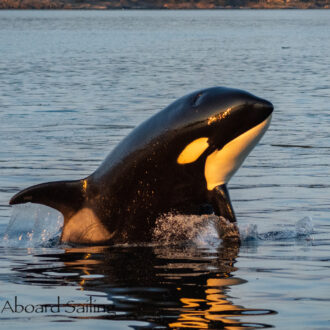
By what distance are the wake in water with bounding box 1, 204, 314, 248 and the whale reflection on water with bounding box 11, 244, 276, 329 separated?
0.52ft

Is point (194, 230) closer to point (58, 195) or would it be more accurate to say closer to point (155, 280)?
point (155, 280)

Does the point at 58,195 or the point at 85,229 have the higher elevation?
the point at 58,195

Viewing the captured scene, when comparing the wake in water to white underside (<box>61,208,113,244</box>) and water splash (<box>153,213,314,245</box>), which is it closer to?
water splash (<box>153,213,314,245</box>)

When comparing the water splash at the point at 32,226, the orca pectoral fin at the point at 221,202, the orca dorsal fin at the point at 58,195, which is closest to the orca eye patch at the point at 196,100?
the orca pectoral fin at the point at 221,202

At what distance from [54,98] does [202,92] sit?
70.8 feet

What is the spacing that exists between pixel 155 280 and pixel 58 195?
4.72 feet

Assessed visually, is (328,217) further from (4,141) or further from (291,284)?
(4,141)

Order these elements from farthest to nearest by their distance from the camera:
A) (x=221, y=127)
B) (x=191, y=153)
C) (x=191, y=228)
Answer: (x=191, y=228)
(x=221, y=127)
(x=191, y=153)

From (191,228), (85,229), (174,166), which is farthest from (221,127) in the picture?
(85,229)

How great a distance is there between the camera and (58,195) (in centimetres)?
1010

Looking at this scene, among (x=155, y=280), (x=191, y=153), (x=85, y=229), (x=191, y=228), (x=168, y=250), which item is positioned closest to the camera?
(x=155, y=280)

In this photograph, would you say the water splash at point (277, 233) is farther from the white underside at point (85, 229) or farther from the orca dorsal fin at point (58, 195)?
the orca dorsal fin at point (58, 195)

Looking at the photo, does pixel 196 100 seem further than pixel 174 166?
Yes

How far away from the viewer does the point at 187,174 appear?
1012 centimetres
